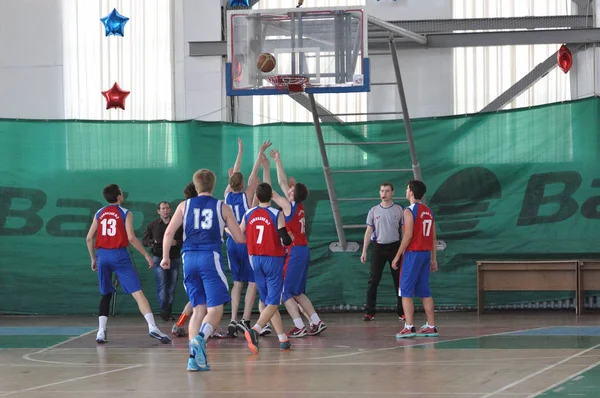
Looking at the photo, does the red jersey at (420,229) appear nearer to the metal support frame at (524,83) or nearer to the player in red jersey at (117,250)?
the player in red jersey at (117,250)

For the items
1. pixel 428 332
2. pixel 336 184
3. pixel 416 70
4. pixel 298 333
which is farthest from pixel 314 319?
pixel 416 70

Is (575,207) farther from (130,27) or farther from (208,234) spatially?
(130,27)

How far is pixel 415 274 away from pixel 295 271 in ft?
4.71

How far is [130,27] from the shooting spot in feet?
62.8

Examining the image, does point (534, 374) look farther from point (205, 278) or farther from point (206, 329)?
point (205, 278)

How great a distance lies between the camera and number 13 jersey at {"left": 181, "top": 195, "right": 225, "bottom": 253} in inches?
380

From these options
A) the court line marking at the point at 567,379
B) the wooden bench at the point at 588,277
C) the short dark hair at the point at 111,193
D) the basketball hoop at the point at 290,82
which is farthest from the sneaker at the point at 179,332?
the wooden bench at the point at 588,277

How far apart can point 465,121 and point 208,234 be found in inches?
271

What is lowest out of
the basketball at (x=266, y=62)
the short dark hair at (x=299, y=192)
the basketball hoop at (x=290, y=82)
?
the short dark hair at (x=299, y=192)

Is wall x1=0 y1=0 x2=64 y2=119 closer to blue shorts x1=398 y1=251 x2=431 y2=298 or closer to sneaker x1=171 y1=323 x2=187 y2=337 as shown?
sneaker x1=171 y1=323 x2=187 y2=337

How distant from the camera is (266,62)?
13602mm

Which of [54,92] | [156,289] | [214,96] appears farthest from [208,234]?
[54,92]

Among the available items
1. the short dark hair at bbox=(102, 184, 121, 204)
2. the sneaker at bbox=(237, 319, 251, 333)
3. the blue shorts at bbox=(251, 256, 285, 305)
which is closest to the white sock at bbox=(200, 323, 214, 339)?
the sneaker at bbox=(237, 319, 251, 333)

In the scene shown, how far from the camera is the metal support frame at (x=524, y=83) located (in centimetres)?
1827
